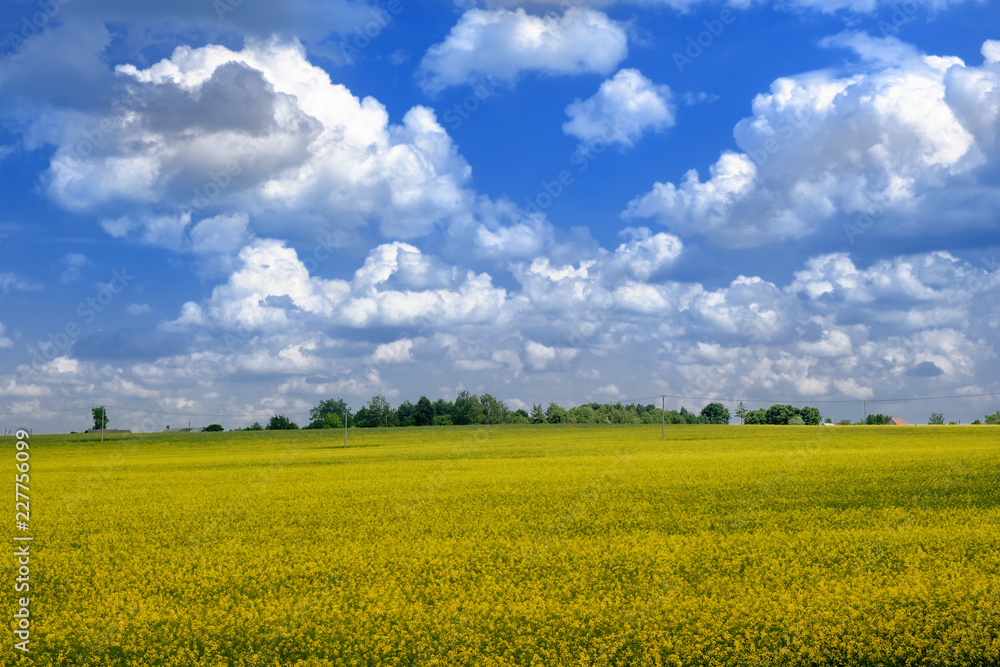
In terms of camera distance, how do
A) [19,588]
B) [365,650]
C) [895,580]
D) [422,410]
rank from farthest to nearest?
[422,410], [19,588], [895,580], [365,650]

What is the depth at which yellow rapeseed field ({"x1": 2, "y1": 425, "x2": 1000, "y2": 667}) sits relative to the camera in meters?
10.7

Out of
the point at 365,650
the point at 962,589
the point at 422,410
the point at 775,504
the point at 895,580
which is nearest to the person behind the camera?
the point at 365,650

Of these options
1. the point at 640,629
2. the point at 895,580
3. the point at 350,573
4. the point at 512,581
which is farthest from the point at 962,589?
the point at 350,573

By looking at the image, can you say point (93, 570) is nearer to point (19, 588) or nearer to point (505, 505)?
point (19, 588)

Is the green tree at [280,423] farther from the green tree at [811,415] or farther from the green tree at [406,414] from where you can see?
the green tree at [811,415]

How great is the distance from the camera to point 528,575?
14.5 meters

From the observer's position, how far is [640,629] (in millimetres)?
11078

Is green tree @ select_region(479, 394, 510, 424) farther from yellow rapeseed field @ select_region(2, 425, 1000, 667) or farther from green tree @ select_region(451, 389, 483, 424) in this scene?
yellow rapeseed field @ select_region(2, 425, 1000, 667)

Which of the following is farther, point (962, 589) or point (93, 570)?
point (93, 570)

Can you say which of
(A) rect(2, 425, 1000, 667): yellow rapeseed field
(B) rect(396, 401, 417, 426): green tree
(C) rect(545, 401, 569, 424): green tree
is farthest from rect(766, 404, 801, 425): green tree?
(A) rect(2, 425, 1000, 667): yellow rapeseed field

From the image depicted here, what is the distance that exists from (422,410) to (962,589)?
17624 centimetres

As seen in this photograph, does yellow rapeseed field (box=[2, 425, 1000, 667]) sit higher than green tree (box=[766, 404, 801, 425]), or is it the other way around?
yellow rapeseed field (box=[2, 425, 1000, 667])

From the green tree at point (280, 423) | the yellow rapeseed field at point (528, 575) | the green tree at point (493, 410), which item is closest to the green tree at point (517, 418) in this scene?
the green tree at point (493, 410)

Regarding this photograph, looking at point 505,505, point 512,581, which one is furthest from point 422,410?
point 512,581
